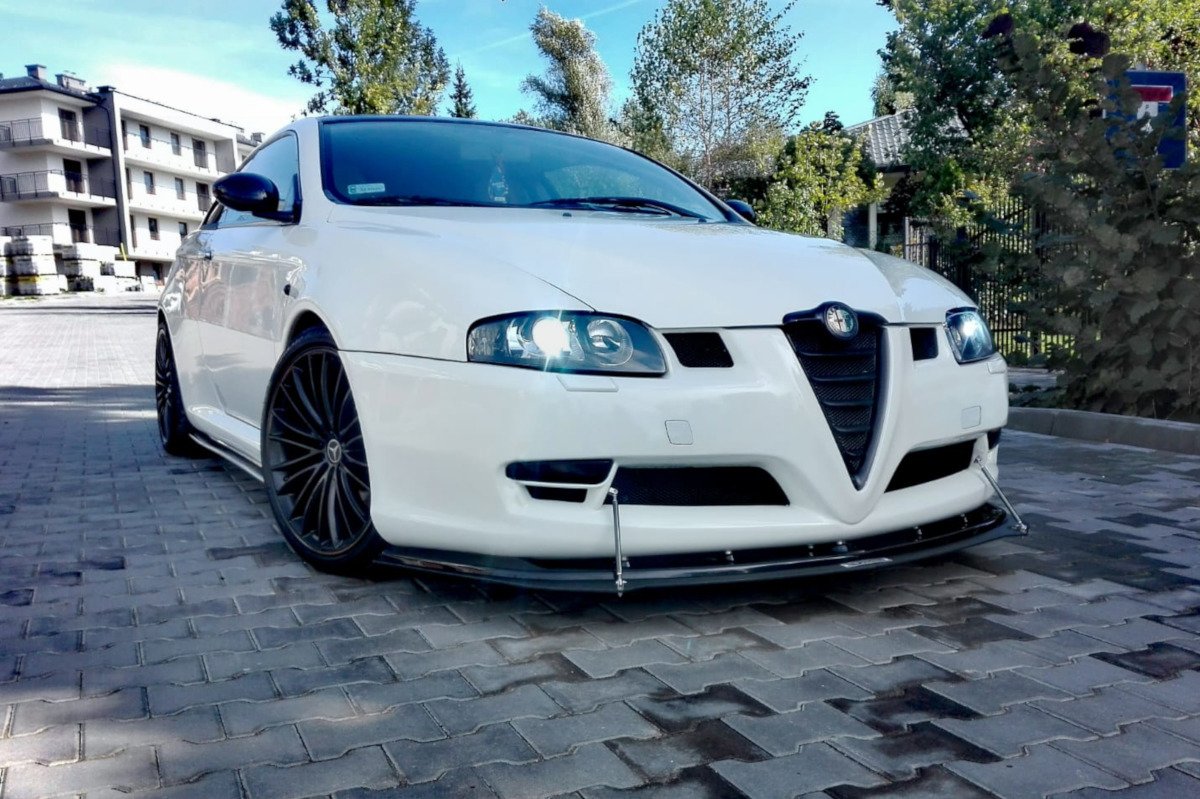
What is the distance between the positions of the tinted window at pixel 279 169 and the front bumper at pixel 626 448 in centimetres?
143

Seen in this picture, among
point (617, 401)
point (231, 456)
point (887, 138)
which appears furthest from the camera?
point (887, 138)

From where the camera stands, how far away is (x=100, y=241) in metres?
60.9

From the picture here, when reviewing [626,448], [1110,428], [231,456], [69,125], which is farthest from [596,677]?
[69,125]

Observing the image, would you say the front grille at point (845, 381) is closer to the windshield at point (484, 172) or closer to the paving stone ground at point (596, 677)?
the paving stone ground at point (596, 677)

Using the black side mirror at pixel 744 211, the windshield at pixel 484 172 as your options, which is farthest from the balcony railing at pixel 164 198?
the black side mirror at pixel 744 211

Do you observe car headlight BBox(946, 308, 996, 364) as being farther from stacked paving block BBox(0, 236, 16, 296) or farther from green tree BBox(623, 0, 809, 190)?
stacked paving block BBox(0, 236, 16, 296)

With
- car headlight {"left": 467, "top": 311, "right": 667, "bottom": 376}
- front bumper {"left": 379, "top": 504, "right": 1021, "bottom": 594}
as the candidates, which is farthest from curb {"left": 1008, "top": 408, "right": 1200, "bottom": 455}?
car headlight {"left": 467, "top": 311, "right": 667, "bottom": 376}

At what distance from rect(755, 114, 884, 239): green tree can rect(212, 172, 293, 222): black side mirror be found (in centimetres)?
1872

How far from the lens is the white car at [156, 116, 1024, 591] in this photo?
259 centimetres

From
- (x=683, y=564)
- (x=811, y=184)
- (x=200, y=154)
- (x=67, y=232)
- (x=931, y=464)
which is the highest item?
(x=200, y=154)

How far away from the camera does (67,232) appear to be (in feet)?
193

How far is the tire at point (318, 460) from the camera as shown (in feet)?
10.2

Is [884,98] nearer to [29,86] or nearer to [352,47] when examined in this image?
[352,47]

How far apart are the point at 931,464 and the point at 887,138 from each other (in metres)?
33.7
